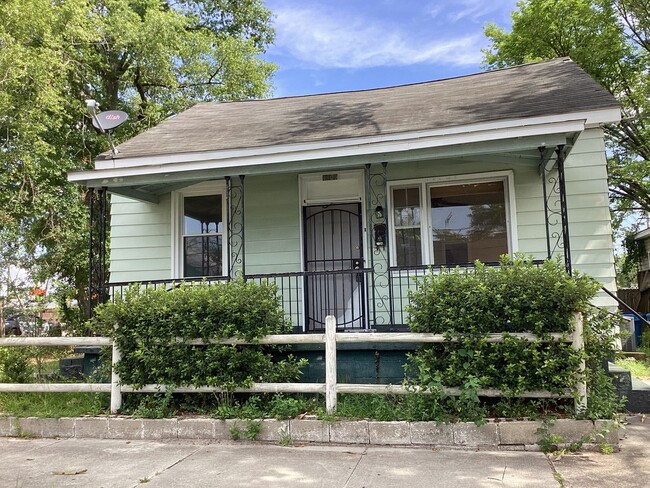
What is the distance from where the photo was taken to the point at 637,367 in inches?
298

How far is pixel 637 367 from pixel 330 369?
5394 millimetres

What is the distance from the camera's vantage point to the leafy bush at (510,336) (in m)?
4.46

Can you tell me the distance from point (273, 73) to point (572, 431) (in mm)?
18041

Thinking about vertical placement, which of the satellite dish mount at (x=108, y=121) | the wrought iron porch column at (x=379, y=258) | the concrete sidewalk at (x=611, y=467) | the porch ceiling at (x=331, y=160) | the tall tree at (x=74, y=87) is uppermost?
the tall tree at (x=74, y=87)

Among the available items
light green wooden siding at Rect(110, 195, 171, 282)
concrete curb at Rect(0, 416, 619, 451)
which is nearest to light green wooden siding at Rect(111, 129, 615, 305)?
light green wooden siding at Rect(110, 195, 171, 282)

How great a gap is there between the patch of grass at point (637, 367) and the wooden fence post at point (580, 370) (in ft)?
9.49

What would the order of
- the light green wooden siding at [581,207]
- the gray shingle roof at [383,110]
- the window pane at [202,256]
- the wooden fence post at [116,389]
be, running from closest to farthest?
1. the wooden fence post at [116,389]
2. the gray shingle roof at [383,110]
3. the light green wooden siding at [581,207]
4. the window pane at [202,256]

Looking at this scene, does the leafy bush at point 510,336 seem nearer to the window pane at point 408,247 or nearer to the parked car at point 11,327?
the window pane at point 408,247

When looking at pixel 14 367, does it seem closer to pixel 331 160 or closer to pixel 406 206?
pixel 331 160

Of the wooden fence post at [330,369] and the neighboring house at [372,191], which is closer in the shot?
the wooden fence post at [330,369]

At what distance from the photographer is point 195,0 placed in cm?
1991

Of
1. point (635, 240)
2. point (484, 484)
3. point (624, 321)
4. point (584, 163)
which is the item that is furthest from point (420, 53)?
point (484, 484)

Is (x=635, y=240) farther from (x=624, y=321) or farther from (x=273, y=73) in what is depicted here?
(x=624, y=321)

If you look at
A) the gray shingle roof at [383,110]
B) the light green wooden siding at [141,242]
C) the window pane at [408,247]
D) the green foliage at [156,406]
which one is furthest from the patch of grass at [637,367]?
the light green wooden siding at [141,242]
